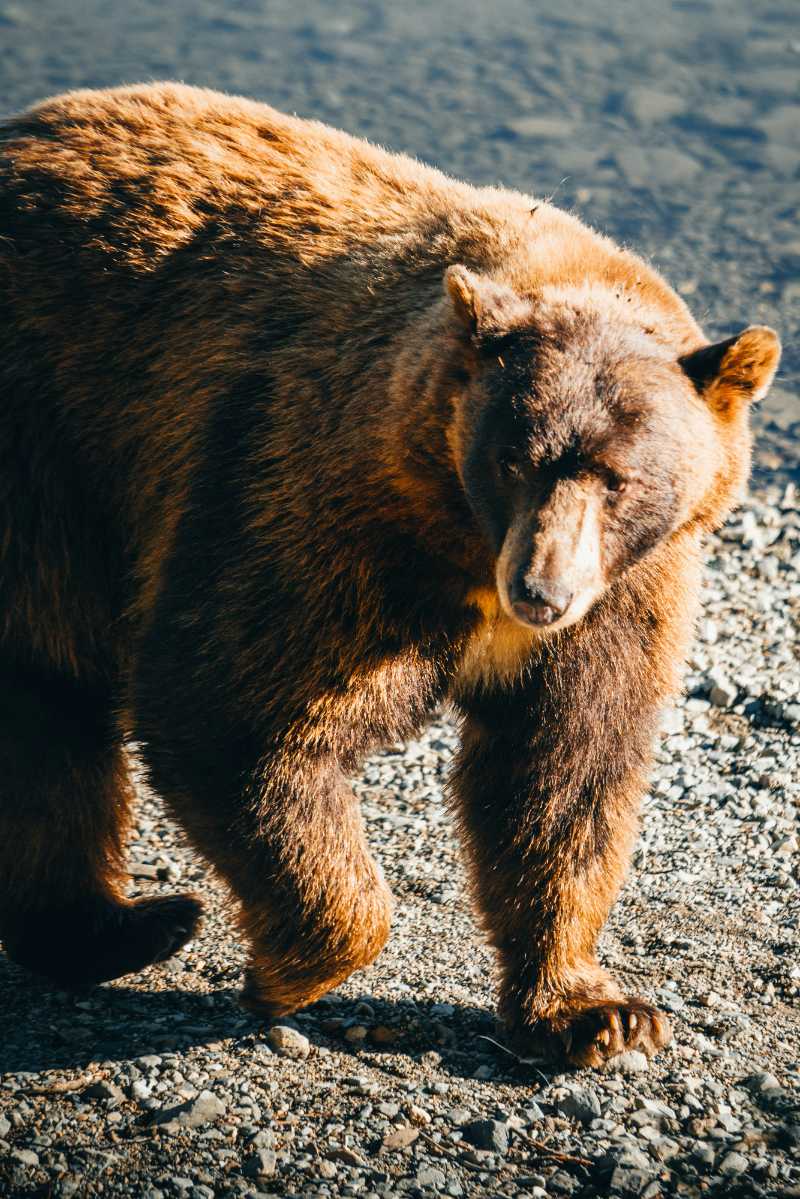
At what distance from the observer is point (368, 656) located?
4.42 metres

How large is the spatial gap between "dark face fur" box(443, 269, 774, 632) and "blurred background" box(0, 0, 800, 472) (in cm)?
711

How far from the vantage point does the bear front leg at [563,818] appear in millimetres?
Result: 4715

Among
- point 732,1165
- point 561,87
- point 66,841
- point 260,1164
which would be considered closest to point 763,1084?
point 732,1165

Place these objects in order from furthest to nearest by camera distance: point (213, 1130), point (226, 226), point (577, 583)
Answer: point (226, 226), point (213, 1130), point (577, 583)

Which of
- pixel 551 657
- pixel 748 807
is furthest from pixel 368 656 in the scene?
pixel 748 807

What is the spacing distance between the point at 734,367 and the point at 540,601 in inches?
38.6

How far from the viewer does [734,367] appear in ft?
13.8

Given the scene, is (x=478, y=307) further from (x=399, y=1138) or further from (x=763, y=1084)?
(x=763, y=1084)

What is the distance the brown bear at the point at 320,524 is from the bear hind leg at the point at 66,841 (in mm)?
12

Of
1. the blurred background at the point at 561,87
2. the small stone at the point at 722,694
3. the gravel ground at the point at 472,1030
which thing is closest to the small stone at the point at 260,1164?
the gravel ground at the point at 472,1030

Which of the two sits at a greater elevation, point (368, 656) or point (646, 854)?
point (368, 656)

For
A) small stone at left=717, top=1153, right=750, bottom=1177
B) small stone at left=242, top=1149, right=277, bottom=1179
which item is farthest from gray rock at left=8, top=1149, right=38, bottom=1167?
small stone at left=717, top=1153, right=750, bottom=1177

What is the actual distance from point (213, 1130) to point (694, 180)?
12.7 m

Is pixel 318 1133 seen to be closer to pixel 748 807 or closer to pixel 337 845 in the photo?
pixel 337 845
